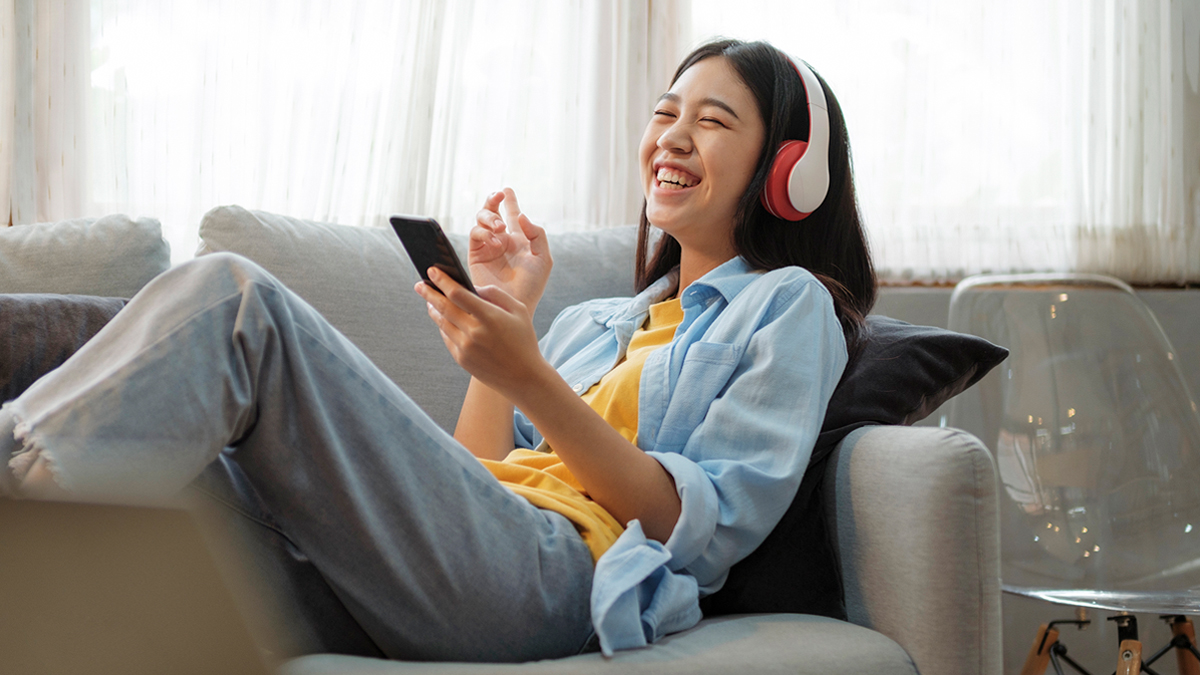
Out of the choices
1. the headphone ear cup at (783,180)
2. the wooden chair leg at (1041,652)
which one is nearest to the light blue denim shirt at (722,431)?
the headphone ear cup at (783,180)

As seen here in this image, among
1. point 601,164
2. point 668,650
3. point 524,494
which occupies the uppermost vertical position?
point 601,164

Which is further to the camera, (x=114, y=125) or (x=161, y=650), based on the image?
(x=114, y=125)

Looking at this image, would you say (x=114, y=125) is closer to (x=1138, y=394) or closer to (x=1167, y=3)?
(x=1138, y=394)

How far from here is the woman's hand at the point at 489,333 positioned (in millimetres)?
814

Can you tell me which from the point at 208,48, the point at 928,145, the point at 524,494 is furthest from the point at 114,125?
the point at 928,145

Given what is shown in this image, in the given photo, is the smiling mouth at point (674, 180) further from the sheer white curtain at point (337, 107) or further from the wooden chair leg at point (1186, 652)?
the wooden chair leg at point (1186, 652)

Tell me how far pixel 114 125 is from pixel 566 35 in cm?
106

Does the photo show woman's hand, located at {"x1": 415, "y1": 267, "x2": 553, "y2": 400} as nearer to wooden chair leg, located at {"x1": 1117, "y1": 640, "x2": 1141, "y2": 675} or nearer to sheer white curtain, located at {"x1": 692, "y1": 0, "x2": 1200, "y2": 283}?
wooden chair leg, located at {"x1": 1117, "y1": 640, "x2": 1141, "y2": 675}

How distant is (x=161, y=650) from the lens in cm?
54

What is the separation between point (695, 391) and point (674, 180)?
0.37 metres

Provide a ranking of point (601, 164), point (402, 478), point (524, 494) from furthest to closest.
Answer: point (601, 164), point (524, 494), point (402, 478)

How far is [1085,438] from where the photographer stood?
1.60 m

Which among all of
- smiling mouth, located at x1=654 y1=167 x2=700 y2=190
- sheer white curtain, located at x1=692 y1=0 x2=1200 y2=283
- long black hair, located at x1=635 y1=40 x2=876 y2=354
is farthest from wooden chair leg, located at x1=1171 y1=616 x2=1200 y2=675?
smiling mouth, located at x1=654 y1=167 x2=700 y2=190

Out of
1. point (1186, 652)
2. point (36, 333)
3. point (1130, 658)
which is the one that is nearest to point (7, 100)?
point (36, 333)
